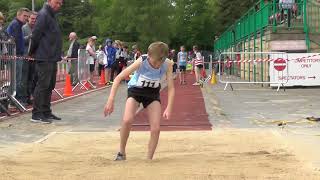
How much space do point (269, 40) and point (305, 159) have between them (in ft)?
52.4

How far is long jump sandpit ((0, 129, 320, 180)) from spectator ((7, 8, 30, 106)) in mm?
3899

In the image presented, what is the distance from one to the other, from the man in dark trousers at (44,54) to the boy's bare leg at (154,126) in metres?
4.07

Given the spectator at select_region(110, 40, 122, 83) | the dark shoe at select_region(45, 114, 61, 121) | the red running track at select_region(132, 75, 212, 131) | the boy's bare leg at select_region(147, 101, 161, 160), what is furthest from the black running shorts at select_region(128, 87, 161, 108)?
the spectator at select_region(110, 40, 122, 83)

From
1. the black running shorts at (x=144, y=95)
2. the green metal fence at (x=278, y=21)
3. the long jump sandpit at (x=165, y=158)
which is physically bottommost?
the long jump sandpit at (x=165, y=158)

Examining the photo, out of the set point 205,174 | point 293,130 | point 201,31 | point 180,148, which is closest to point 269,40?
point 293,130

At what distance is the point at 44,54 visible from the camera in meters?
11.6

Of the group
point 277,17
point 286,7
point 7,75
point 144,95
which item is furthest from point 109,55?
point 144,95

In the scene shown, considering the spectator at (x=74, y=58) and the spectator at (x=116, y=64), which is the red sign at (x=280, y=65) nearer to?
the spectator at (x=74, y=58)

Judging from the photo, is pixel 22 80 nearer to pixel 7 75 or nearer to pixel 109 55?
pixel 7 75

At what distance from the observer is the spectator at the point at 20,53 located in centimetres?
1374

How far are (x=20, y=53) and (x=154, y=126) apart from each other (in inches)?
270

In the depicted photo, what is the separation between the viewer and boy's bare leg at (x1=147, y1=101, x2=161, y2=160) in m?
7.85

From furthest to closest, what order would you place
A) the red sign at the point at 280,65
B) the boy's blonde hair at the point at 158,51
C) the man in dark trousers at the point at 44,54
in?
the red sign at the point at 280,65 → the man in dark trousers at the point at 44,54 → the boy's blonde hair at the point at 158,51

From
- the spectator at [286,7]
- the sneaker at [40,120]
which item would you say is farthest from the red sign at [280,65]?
the sneaker at [40,120]
